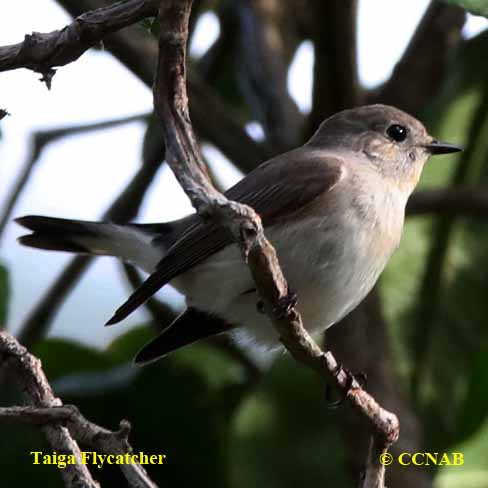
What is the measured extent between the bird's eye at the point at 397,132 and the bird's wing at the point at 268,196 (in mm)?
374

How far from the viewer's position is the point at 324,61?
3.74m

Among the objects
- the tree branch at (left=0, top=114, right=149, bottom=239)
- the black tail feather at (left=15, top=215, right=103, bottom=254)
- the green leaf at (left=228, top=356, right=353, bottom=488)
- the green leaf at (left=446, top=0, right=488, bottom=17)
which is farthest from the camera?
the tree branch at (left=0, top=114, right=149, bottom=239)

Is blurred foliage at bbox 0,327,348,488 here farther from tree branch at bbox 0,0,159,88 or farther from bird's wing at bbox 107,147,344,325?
tree branch at bbox 0,0,159,88

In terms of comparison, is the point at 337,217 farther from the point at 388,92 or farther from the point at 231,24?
the point at 231,24

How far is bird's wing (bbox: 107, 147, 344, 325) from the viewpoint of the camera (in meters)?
2.92

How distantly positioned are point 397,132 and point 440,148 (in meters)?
0.16

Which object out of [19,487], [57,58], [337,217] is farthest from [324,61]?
[57,58]

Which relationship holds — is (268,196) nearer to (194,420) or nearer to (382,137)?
(382,137)

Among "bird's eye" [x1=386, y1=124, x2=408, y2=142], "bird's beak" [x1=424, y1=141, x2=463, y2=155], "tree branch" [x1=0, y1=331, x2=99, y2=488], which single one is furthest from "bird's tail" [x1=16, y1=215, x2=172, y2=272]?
"tree branch" [x1=0, y1=331, x2=99, y2=488]

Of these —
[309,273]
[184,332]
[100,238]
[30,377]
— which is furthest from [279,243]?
[30,377]

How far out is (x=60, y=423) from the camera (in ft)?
5.92

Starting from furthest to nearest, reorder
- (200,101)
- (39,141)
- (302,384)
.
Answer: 1. (39,141)
2. (302,384)
3. (200,101)

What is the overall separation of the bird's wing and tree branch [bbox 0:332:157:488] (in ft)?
2.48

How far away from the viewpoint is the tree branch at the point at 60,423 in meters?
1.76
